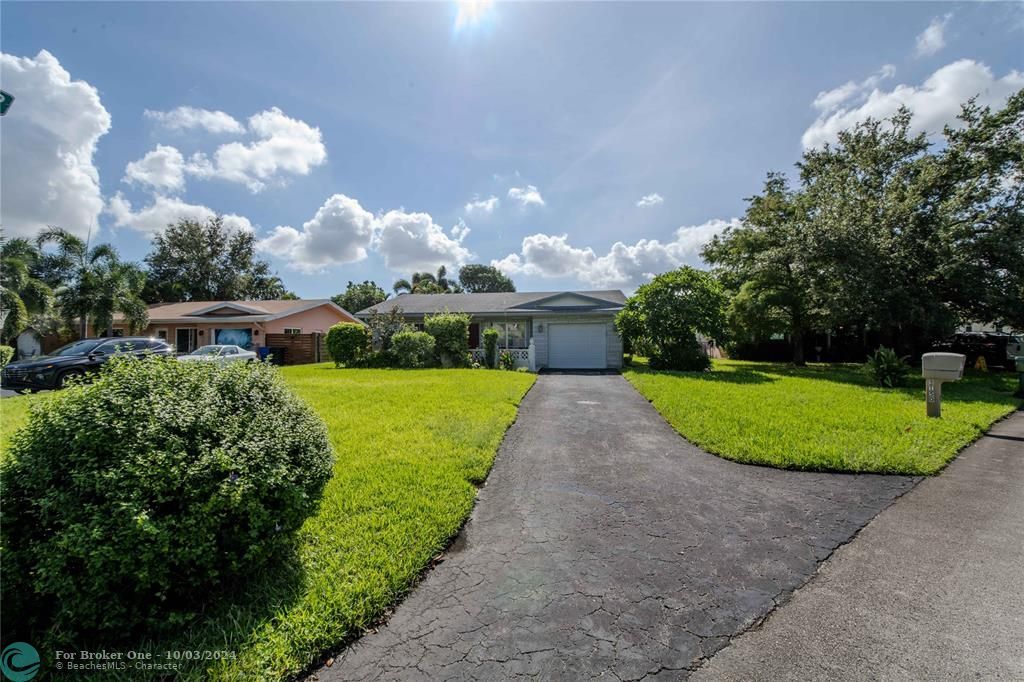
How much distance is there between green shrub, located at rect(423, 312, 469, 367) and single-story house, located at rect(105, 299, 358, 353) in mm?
10216

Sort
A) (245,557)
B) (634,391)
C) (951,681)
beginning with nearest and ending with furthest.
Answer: (951,681)
(245,557)
(634,391)

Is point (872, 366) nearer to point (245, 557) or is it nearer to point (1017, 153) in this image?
point (1017, 153)

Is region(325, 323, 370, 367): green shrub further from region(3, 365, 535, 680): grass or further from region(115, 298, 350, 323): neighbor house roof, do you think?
region(3, 365, 535, 680): grass

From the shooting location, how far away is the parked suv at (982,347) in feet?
59.6

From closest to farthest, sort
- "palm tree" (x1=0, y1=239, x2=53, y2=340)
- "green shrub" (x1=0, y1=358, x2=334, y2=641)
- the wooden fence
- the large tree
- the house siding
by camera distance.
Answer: "green shrub" (x1=0, y1=358, x2=334, y2=641)
"palm tree" (x1=0, y1=239, x2=53, y2=340)
the house siding
the wooden fence
the large tree

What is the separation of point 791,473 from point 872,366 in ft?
32.9

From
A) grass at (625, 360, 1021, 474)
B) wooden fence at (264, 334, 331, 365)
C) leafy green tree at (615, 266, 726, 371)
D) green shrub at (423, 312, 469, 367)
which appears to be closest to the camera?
grass at (625, 360, 1021, 474)

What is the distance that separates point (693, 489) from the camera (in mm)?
4594

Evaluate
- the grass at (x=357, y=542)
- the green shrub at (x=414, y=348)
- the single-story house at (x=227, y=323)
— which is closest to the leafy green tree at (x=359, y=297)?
the single-story house at (x=227, y=323)

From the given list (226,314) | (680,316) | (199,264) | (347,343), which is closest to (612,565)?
(680,316)

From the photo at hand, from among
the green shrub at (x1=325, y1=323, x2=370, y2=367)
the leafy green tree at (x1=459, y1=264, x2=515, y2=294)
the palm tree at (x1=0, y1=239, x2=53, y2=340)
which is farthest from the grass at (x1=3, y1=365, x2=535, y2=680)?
the leafy green tree at (x1=459, y1=264, x2=515, y2=294)

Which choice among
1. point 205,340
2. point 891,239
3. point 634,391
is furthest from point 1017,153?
point 205,340

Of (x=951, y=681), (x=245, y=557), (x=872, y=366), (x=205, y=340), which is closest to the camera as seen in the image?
(x=951, y=681)

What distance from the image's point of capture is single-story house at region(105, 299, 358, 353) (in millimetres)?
21438
